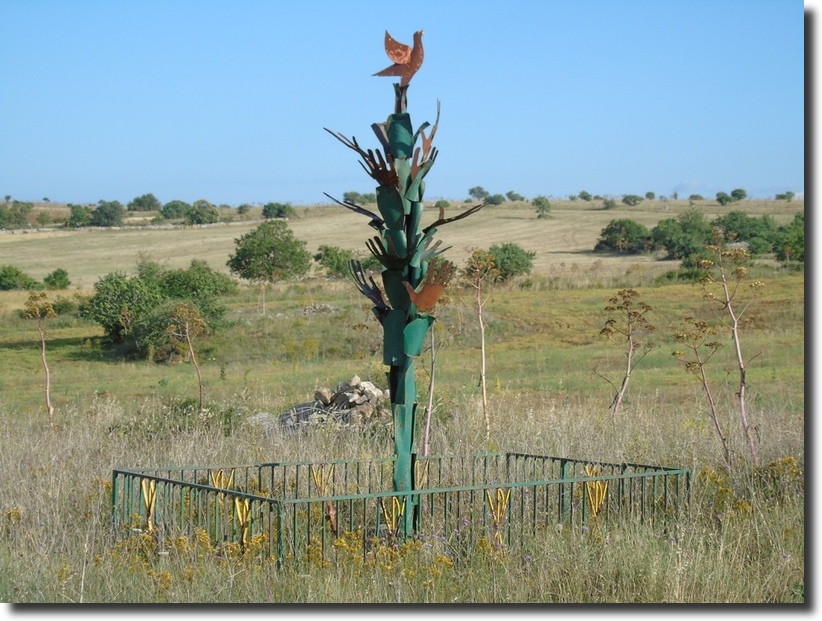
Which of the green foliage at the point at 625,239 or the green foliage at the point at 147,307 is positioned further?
the green foliage at the point at 625,239

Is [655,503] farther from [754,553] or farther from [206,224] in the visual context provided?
[206,224]

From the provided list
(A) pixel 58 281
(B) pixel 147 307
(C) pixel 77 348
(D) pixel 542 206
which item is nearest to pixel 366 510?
(C) pixel 77 348

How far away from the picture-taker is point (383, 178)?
20.2 ft

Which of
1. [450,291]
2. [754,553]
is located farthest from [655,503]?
[450,291]

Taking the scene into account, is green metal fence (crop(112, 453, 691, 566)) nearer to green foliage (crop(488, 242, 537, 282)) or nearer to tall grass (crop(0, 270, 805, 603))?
tall grass (crop(0, 270, 805, 603))

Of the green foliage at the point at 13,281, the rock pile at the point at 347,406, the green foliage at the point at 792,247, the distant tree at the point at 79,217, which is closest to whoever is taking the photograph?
the rock pile at the point at 347,406

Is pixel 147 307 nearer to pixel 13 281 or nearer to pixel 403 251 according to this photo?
pixel 13 281

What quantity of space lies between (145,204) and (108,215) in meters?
17.3

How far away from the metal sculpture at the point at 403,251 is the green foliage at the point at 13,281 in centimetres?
4825

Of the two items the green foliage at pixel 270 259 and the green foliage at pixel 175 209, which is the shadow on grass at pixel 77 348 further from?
the green foliage at pixel 175 209

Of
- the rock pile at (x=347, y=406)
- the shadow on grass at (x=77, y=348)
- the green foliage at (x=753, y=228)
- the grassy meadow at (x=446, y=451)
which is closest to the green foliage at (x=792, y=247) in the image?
the green foliage at (x=753, y=228)

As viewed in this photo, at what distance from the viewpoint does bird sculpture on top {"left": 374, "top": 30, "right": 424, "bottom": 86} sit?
6.26 m

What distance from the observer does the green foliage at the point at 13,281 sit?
5141 cm

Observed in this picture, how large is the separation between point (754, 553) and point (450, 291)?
6863 millimetres
